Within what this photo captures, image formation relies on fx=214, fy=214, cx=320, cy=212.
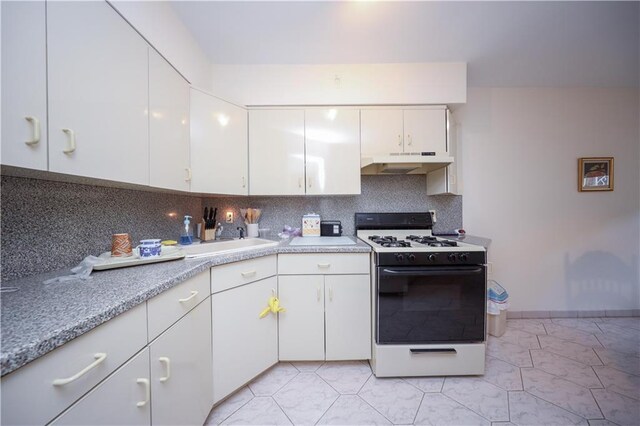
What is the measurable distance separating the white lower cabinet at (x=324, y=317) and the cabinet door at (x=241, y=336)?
94mm

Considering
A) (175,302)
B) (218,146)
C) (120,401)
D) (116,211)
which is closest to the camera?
(120,401)

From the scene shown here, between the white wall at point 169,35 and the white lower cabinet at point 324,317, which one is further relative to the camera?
the white lower cabinet at point 324,317

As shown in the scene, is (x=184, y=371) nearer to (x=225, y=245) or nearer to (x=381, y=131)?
(x=225, y=245)

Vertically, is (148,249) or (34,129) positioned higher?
(34,129)

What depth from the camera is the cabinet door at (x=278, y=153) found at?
1865mm

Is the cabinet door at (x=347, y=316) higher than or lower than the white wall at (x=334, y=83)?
lower

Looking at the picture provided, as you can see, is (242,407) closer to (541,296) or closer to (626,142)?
(541,296)

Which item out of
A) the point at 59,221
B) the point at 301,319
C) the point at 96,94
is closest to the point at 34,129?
the point at 96,94

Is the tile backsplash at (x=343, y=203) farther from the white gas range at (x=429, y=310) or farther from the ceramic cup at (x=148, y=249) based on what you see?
the ceramic cup at (x=148, y=249)

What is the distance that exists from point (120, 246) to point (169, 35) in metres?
1.29

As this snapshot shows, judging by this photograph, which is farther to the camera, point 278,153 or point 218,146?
point 278,153

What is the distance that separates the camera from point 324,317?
1525 millimetres

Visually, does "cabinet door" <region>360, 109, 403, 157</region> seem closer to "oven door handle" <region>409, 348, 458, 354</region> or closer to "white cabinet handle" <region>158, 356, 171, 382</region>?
"oven door handle" <region>409, 348, 458, 354</region>

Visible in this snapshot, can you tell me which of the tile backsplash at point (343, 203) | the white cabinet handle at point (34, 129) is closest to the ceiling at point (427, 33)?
the tile backsplash at point (343, 203)
